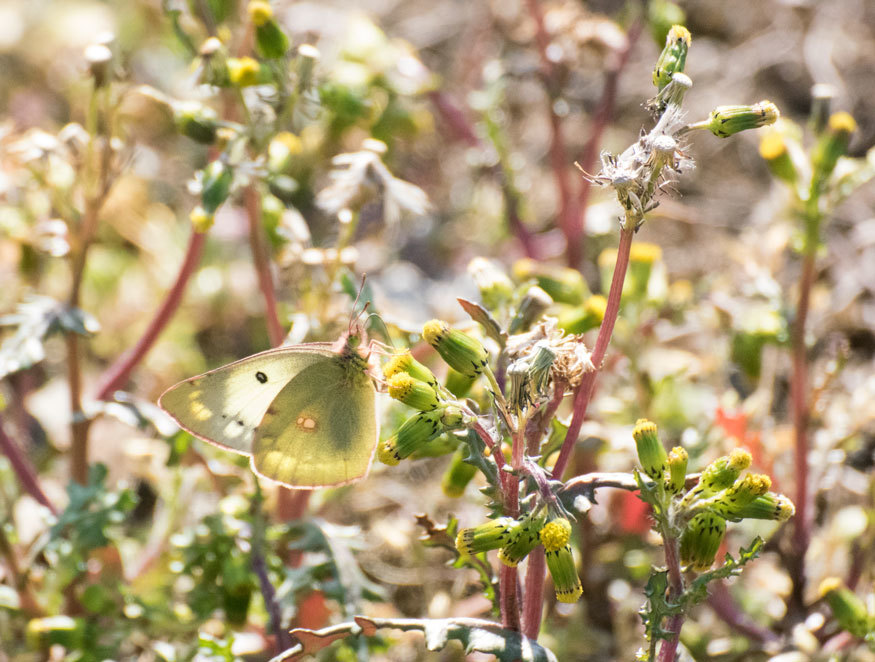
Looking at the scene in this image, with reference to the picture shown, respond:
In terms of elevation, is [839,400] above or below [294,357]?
below

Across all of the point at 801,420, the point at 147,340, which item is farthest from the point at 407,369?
the point at 801,420

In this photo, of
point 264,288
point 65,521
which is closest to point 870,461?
point 264,288

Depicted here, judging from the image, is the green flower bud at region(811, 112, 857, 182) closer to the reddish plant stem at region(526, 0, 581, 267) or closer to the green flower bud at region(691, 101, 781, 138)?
the green flower bud at region(691, 101, 781, 138)

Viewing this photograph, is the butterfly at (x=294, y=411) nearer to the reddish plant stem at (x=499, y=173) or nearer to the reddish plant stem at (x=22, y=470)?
the reddish plant stem at (x=22, y=470)

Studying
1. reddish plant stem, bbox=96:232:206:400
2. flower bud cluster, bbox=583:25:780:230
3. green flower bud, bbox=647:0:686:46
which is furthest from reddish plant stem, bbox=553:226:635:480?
green flower bud, bbox=647:0:686:46

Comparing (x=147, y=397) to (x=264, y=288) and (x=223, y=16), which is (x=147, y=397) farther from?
(x=223, y=16)

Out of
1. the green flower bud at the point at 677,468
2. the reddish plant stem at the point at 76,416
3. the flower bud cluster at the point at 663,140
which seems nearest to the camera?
the flower bud cluster at the point at 663,140

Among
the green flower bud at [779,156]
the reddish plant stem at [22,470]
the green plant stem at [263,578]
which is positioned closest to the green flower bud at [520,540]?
the green plant stem at [263,578]
